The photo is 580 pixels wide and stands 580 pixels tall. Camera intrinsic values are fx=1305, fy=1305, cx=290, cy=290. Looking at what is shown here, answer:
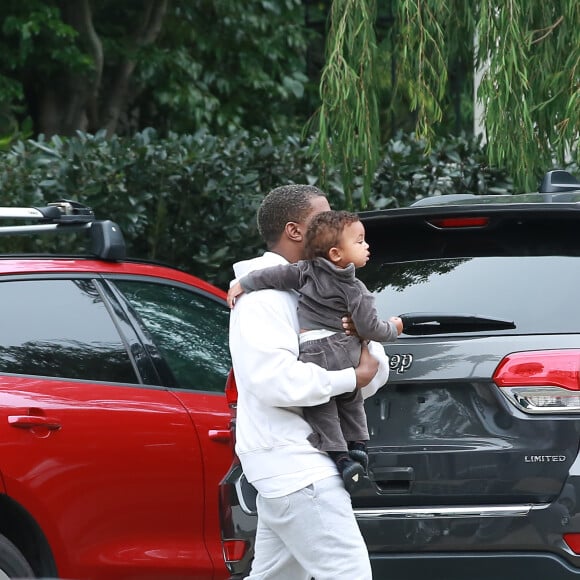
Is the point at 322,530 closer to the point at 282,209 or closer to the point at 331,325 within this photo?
the point at 331,325

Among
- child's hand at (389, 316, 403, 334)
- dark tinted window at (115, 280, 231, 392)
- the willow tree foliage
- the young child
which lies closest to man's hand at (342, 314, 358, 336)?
the young child

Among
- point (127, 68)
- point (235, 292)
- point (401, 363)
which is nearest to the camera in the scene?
point (235, 292)

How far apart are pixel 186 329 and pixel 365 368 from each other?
1.91 metres

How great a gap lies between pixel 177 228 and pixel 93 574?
4.33 m

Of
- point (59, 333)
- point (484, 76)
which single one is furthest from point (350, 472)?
point (484, 76)

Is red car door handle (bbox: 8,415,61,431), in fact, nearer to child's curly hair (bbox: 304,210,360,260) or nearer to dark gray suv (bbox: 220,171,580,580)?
dark gray suv (bbox: 220,171,580,580)

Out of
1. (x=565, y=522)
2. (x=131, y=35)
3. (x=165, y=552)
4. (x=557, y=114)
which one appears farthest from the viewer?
(x=131, y=35)

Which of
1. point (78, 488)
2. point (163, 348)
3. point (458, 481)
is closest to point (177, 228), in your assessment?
point (163, 348)

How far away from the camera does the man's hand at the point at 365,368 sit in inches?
146

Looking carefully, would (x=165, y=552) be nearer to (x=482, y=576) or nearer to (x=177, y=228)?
(x=482, y=576)

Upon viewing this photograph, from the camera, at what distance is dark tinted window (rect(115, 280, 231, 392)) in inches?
212

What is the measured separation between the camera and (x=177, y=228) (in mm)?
8992

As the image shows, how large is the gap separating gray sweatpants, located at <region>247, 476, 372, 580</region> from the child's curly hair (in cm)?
65

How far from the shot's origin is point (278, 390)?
143 inches
